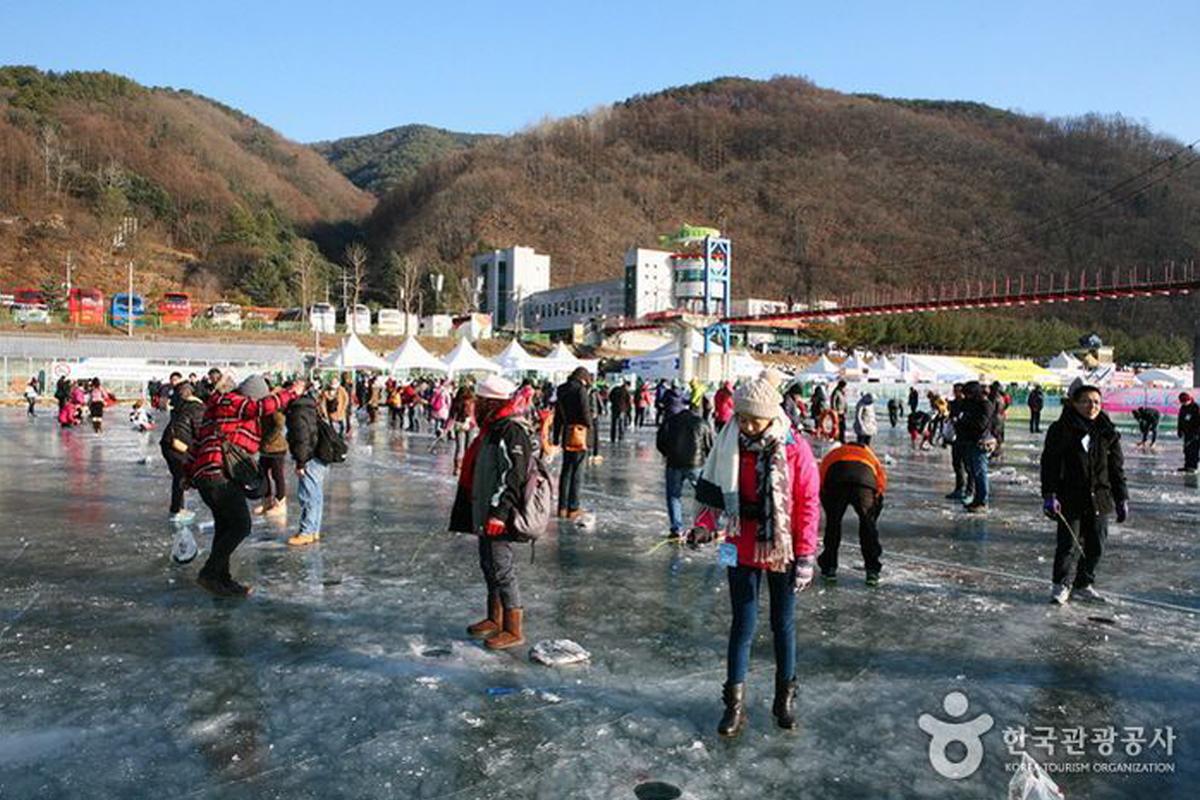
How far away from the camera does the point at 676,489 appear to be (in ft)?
26.6

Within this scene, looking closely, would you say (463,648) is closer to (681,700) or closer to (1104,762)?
(681,700)

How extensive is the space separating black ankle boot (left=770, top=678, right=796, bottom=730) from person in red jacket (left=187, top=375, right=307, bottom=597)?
3673mm

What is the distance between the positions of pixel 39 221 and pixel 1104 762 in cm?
10486

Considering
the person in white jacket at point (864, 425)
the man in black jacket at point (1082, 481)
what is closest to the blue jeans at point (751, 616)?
the man in black jacket at point (1082, 481)

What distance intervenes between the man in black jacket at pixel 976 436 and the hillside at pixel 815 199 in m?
120

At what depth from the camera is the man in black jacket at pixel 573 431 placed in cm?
899

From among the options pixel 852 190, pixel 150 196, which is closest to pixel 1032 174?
pixel 852 190

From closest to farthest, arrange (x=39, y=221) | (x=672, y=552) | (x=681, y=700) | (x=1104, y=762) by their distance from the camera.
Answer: (x=1104, y=762), (x=681, y=700), (x=672, y=552), (x=39, y=221)

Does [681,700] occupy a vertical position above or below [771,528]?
below

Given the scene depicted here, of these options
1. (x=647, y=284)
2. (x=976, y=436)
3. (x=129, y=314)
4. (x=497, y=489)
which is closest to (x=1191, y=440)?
(x=976, y=436)

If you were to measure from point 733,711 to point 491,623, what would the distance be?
1.79 meters

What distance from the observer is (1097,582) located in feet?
22.1

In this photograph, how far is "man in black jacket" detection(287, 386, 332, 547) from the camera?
7.51 m

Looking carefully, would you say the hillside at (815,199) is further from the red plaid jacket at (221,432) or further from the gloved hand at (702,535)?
the gloved hand at (702,535)
